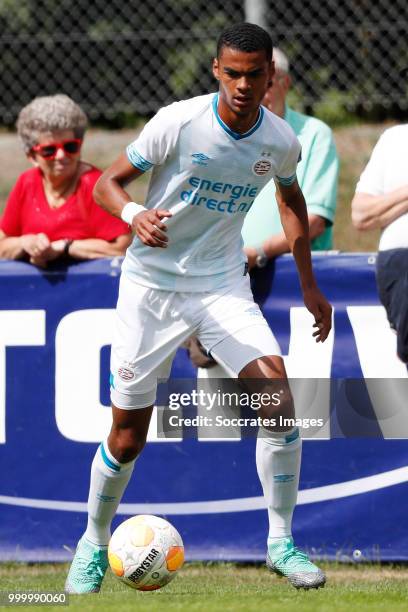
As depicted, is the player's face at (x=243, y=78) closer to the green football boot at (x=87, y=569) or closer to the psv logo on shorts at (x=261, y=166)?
the psv logo on shorts at (x=261, y=166)

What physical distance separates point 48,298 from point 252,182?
1.82 m

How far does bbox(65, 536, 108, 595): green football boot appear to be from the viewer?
621 centimetres

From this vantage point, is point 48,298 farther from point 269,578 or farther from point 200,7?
point 200,7

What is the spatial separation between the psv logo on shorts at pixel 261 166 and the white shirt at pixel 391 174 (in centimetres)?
46

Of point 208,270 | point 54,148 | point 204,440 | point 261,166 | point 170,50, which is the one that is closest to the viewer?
point 261,166

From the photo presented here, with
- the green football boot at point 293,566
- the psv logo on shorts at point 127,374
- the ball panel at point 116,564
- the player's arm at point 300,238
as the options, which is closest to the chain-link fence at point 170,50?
the player's arm at point 300,238

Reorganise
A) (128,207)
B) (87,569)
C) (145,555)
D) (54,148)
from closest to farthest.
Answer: (128,207) < (145,555) < (87,569) < (54,148)

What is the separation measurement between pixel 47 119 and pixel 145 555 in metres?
2.70

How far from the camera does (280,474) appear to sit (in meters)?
6.18

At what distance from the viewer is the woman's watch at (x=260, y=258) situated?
7152 mm

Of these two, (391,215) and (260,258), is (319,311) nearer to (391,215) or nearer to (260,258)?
(391,215)

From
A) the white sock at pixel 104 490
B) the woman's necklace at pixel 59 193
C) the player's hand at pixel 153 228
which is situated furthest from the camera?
the woman's necklace at pixel 59 193

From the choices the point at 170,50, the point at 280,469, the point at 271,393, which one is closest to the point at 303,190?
the point at 271,393

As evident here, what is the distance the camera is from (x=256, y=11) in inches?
381
